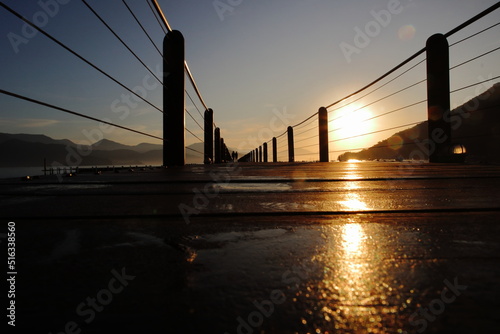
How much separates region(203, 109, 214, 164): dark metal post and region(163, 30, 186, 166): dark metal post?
393 centimetres

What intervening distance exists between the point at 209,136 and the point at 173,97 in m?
4.52

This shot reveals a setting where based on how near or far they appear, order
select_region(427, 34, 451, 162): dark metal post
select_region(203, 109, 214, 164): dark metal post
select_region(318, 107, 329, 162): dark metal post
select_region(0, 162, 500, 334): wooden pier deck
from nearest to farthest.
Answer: select_region(0, 162, 500, 334): wooden pier deck, select_region(427, 34, 451, 162): dark metal post, select_region(318, 107, 329, 162): dark metal post, select_region(203, 109, 214, 164): dark metal post

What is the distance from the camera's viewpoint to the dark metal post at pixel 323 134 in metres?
7.28

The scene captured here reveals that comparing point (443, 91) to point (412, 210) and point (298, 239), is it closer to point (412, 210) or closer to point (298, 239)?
point (412, 210)

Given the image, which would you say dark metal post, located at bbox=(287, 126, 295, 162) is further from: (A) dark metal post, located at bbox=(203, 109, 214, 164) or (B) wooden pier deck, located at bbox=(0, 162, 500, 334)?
(B) wooden pier deck, located at bbox=(0, 162, 500, 334)

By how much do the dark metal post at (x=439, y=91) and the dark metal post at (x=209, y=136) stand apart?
534cm

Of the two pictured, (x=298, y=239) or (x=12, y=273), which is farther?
(x=298, y=239)

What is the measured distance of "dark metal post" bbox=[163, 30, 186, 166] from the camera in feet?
13.1

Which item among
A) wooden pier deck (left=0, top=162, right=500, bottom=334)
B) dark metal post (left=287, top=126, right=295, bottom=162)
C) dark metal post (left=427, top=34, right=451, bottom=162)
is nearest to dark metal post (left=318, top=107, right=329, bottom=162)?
dark metal post (left=287, top=126, right=295, bottom=162)

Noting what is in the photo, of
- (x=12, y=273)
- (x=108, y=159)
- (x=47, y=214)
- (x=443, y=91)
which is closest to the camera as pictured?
(x=12, y=273)

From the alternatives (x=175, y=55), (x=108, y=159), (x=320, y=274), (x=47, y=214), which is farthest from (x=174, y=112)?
(x=108, y=159)

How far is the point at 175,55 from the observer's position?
406cm

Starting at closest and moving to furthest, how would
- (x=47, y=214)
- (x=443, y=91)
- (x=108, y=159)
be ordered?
1. (x=47, y=214)
2. (x=443, y=91)
3. (x=108, y=159)

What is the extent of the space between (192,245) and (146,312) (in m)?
0.22
